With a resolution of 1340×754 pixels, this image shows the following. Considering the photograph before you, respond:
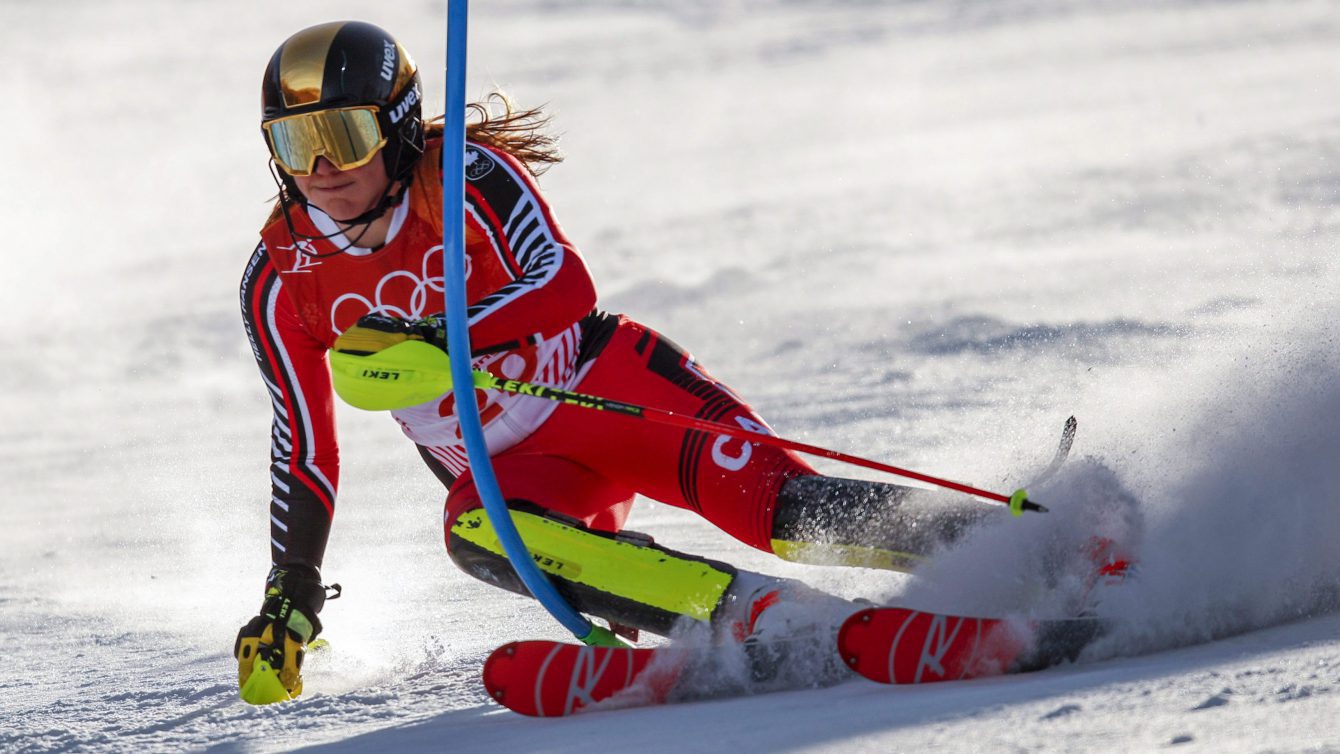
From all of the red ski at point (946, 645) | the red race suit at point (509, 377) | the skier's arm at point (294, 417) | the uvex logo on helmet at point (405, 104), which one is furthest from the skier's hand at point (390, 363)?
the red ski at point (946, 645)

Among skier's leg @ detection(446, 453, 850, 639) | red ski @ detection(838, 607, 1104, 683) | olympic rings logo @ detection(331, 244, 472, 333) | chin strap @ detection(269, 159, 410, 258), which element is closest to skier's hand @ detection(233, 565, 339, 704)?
skier's leg @ detection(446, 453, 850, 639)

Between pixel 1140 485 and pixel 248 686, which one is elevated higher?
pixel 1140 485

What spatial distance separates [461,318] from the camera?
9.04ft

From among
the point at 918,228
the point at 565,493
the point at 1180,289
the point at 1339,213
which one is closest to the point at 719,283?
the point at 918,228

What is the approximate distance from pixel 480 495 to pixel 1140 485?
46.9 inches

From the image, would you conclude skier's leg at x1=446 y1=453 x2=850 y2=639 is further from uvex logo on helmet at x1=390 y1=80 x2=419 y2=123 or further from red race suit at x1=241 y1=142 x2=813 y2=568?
uvex logo on helmet at x1=390 y1=80 x2=419 y2=123

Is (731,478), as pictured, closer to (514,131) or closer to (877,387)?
(514,131)

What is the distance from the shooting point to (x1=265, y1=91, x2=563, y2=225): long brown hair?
11.6 feet

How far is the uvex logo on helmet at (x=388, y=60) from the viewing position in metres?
3.27

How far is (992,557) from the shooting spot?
2.81 meters

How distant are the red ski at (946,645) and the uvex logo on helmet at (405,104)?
1.45 meters

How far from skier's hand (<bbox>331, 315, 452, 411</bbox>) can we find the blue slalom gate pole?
4 cm

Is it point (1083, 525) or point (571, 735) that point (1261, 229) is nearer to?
point (1083, 525)

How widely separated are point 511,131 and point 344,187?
0.50 metres
